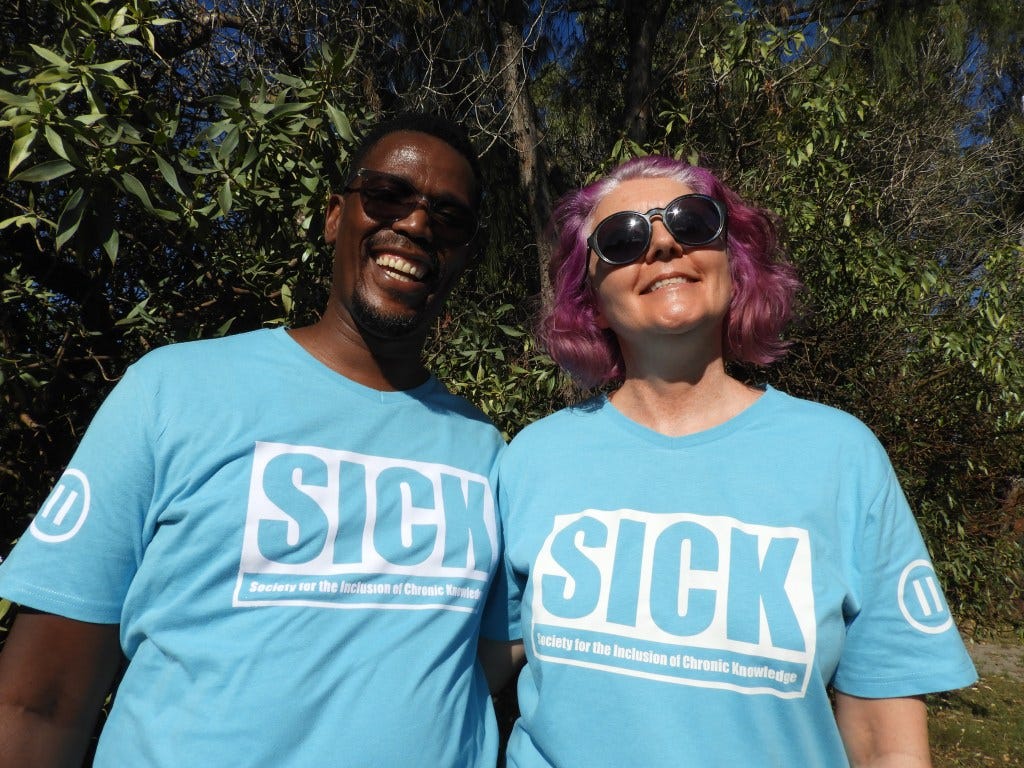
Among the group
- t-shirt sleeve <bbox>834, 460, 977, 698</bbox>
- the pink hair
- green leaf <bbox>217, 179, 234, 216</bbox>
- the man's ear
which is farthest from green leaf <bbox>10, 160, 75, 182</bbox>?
t-shirt sleeve <bbox>834, 460, 977, 698</bbox>

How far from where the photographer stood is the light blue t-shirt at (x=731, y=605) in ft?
4.38

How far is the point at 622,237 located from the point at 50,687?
148 centimetres

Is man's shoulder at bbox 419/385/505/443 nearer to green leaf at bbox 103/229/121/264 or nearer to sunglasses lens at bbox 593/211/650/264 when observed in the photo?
sunglasses lens at bbox 593/211/650/264

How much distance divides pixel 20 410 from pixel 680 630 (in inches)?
87.1

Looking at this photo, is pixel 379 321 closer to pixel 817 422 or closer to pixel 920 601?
pixel 817 422

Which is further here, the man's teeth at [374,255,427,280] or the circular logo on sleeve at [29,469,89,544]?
the man's teeth at [374,255,427,280]

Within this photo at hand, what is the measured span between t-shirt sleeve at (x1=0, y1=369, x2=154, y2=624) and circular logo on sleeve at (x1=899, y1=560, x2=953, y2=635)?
1432 millimetres

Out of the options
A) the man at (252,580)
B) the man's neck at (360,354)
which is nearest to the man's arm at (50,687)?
the man at (252,580)

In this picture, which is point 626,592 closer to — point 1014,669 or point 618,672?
point 618,672

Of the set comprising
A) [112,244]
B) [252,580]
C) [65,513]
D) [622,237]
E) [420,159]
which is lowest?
[252,580]

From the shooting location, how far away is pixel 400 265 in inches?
69.5

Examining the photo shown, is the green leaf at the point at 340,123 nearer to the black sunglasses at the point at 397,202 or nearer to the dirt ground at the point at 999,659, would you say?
the black sunglasses at the point at 397,202

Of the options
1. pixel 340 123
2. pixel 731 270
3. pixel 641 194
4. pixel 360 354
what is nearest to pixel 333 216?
pixel 340 123

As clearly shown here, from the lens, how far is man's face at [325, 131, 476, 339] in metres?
1.75
